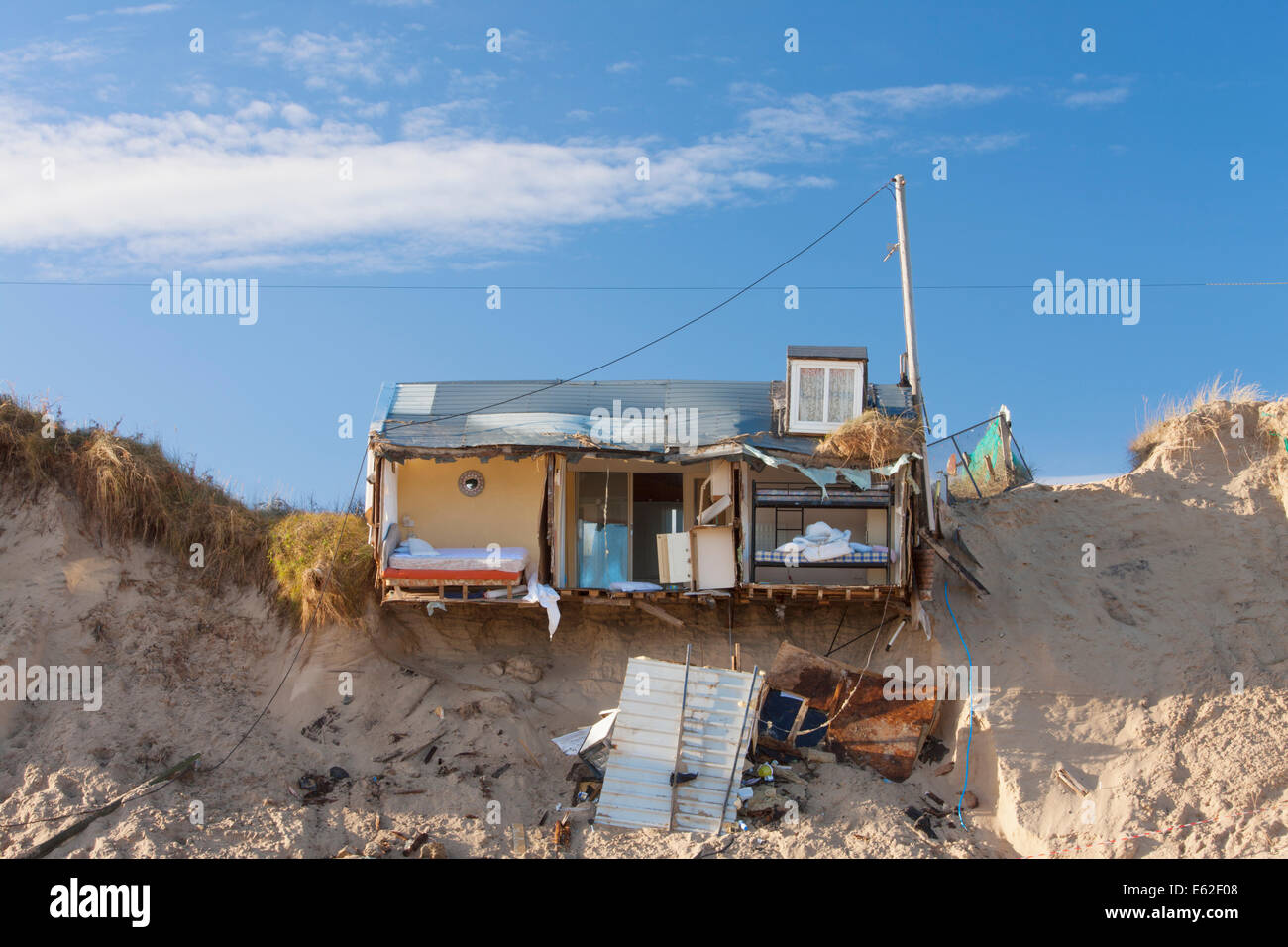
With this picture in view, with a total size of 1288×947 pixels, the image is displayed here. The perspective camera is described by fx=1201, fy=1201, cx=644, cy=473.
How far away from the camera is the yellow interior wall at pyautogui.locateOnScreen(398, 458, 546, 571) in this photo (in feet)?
64.8

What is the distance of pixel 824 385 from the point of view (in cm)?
1970

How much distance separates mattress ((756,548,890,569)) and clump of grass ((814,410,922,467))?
141cm

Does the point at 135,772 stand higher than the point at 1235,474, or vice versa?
the point at 1235,474

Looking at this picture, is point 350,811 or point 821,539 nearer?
point 350,811

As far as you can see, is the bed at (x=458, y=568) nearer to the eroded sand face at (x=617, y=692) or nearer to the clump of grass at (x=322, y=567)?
the clump of grass at (x=322, y=567)

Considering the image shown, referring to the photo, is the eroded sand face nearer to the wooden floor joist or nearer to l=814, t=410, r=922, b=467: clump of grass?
the wooden floor joist

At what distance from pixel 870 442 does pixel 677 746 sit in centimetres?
573

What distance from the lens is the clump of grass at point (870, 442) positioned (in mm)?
18828

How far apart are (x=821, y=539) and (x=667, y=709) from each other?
12.5 feet

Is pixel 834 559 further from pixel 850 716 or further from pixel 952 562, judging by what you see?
pixel 850 716

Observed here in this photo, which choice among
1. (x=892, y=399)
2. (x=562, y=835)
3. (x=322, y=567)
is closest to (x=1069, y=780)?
(x=892, y=399)

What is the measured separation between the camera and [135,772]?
1712 cm
